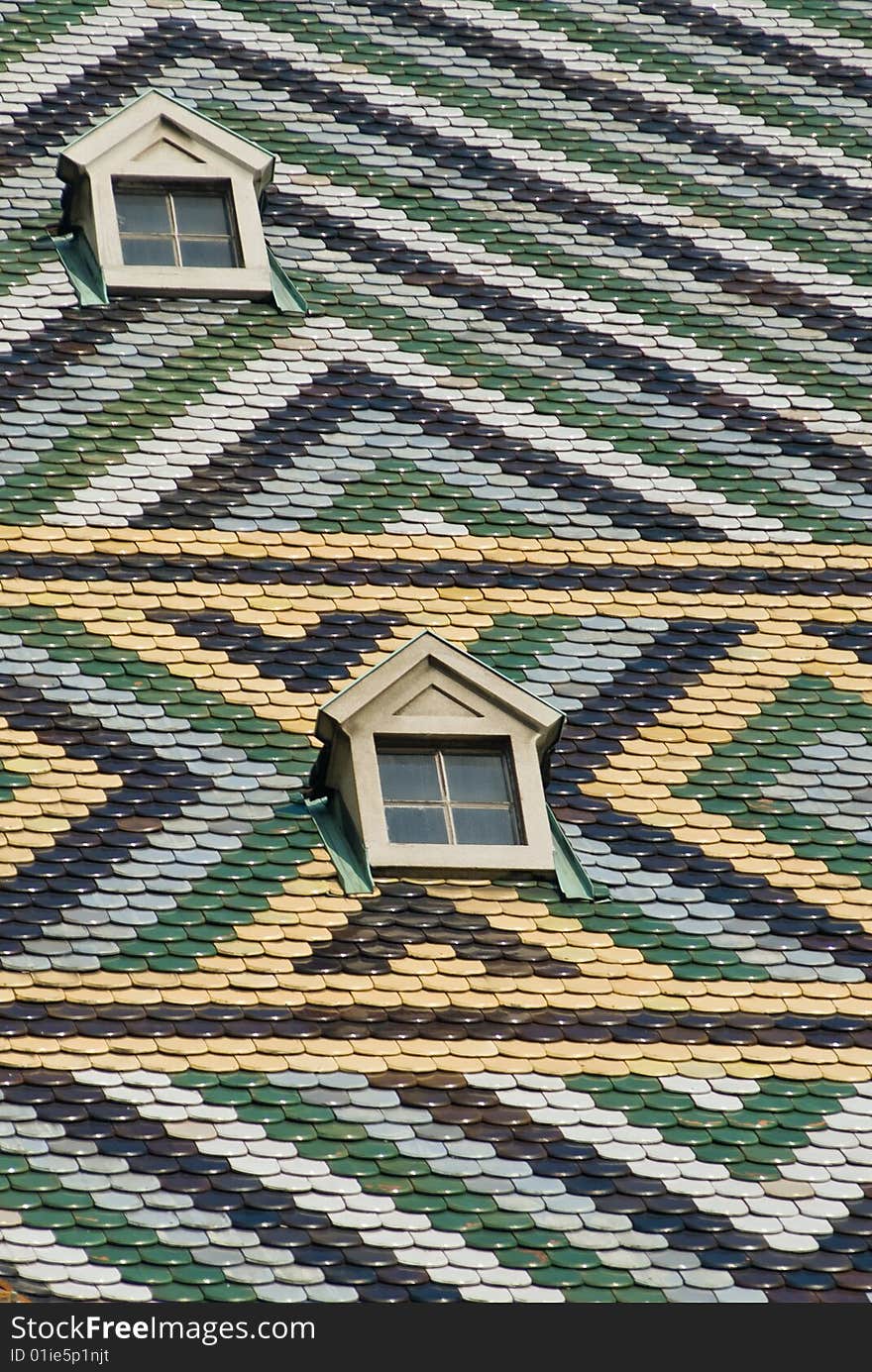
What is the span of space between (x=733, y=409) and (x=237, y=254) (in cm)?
271

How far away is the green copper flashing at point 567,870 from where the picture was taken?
13.9m

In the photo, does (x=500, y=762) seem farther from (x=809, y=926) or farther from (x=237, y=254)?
(x=237, y=254)

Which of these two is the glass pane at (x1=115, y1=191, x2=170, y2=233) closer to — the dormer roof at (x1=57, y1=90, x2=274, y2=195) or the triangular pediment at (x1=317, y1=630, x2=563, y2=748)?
the dormer roof at (x1=57, y1=90, x2=274, y2=195)

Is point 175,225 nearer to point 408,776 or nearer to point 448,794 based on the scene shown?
point 408,776

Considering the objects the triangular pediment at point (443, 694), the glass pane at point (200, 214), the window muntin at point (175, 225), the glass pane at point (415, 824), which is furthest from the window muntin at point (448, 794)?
the glass pane at point (200, 214)

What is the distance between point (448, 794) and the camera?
1431 centimetres

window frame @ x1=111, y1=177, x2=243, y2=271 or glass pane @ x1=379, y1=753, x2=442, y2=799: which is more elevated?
window frame @ x1=111, y1=177, x2=243, y2=271

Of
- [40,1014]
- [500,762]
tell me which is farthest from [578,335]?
[40,1014]

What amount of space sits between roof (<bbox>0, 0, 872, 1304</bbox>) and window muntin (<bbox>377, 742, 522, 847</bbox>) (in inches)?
11.2

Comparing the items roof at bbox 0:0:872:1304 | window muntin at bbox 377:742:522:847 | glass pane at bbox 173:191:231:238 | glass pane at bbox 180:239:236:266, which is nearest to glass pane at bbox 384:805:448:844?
window muntin at bbox 377:742:522:847

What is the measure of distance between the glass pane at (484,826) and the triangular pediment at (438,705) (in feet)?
1.43

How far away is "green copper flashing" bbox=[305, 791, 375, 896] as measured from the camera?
1380cm

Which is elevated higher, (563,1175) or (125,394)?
(125,394)

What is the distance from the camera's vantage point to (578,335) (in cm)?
1708
